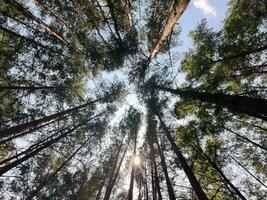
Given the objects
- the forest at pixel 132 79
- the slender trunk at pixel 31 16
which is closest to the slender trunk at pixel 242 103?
the forest at pixel 132 79

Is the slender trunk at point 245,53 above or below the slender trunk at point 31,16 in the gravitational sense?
below

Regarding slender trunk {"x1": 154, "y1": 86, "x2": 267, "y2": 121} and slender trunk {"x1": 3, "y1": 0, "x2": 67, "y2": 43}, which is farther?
→ slender trunk {"x1": 3, "y1": 0, "x2": 67, "y2": 43}

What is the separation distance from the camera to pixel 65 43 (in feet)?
42.0

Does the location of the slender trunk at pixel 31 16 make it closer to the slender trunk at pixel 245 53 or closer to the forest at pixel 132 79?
the forest at pixel 132 79

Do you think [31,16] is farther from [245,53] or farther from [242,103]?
[245,53]

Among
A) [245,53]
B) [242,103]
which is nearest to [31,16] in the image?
[242,103]

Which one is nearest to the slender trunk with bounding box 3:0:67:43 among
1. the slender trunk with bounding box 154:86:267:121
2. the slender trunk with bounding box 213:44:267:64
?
the slender trunk with bounding box 154:86:267:121

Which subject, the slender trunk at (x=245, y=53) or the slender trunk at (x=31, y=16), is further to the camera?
the slender trunk at (x=245, y=53)

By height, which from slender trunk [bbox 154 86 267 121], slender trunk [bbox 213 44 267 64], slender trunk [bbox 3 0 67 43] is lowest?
slender trunk [bbox 154 86 267 121]

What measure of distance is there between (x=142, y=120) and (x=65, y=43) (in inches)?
481

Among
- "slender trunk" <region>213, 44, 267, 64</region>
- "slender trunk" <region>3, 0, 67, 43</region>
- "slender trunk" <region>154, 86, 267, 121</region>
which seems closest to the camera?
"slender trunk" <region>154, 86, 267, 121</region>

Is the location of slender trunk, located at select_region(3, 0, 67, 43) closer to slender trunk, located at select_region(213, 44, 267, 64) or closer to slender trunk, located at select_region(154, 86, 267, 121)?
slender trunk, located at select_region(154, 86, 267, 121)

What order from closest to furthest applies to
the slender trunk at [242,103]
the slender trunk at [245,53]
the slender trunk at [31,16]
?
the slender trunk at [242,103], the slender trunk at [31,16], the slender trunk at [245,53]

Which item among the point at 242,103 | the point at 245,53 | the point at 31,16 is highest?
the point at 31,16
